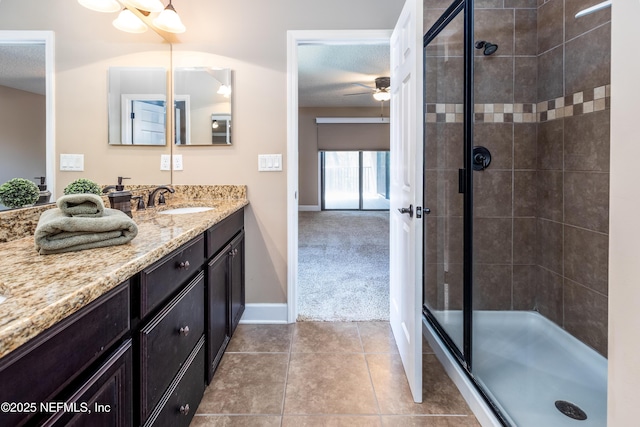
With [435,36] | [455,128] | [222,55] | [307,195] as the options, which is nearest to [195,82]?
[222,55]

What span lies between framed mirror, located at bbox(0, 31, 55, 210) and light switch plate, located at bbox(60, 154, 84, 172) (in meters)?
0.09

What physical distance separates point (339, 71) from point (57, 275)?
5.19m

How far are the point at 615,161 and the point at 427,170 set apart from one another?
1.58 metres

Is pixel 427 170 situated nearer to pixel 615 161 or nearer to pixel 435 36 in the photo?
pixel 435 36

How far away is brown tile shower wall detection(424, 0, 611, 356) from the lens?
190 cm

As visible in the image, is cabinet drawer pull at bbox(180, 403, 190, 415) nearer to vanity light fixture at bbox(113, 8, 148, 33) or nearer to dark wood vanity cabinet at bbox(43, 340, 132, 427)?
dark wood vanity cabinet at bbox(43, 340, 132, 427)

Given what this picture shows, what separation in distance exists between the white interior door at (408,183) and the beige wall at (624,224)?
3.03 feet

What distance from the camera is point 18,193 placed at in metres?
1.24

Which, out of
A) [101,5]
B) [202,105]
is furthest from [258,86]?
[101,5]

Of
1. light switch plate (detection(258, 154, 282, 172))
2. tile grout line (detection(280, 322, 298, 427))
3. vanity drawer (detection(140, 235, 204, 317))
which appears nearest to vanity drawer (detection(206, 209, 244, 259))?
vanity drawer (detection(140, 235, 204, 317))

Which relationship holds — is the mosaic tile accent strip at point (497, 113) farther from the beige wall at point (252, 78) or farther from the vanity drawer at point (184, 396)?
the vanity drawer at point (184, 396)

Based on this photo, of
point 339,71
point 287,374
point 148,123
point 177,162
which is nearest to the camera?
point 287,374

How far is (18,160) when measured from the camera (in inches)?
48.8

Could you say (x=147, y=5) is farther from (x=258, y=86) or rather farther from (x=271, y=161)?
(x=271, y=161)
